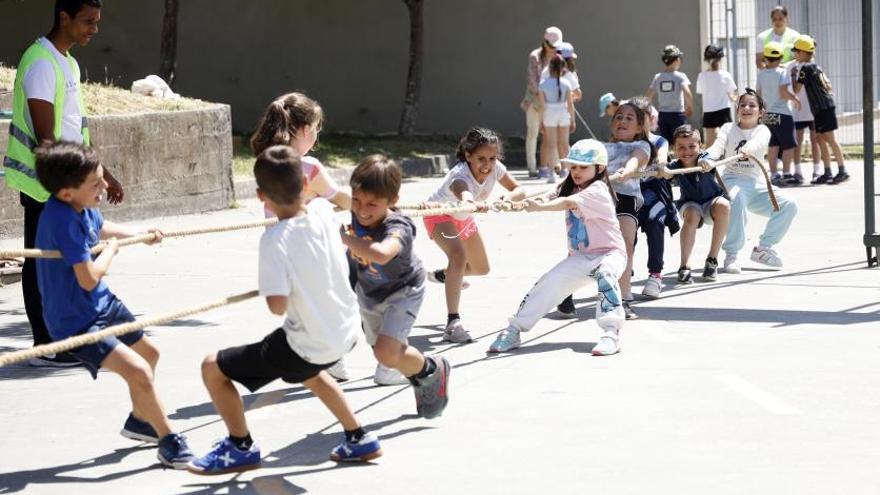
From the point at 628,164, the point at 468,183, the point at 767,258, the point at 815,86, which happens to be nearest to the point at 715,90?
the point at 815,86

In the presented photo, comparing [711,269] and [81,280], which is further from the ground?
[81,280]

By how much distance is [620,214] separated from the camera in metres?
9.26

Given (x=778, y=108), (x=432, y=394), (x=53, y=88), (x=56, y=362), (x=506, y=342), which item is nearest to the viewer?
(x=432, y=394)

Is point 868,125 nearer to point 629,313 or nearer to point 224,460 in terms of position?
point 629,313

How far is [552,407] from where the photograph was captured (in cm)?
650

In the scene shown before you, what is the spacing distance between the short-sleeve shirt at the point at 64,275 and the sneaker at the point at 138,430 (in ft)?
1.63

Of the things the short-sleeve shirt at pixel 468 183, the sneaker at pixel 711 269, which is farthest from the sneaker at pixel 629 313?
the sneaker at pixel 711 269

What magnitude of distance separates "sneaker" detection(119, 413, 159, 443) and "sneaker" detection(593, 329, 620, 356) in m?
2.70

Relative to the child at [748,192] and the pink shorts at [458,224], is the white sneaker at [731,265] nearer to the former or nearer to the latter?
the child at [748,192]

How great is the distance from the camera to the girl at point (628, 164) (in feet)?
30.0

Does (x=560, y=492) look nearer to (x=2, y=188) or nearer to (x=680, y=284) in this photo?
(x=680, y=284)

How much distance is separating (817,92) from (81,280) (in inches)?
506

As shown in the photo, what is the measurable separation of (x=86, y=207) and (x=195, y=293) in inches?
172

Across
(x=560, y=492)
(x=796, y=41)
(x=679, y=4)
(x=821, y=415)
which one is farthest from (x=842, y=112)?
(x=560, y=492)
